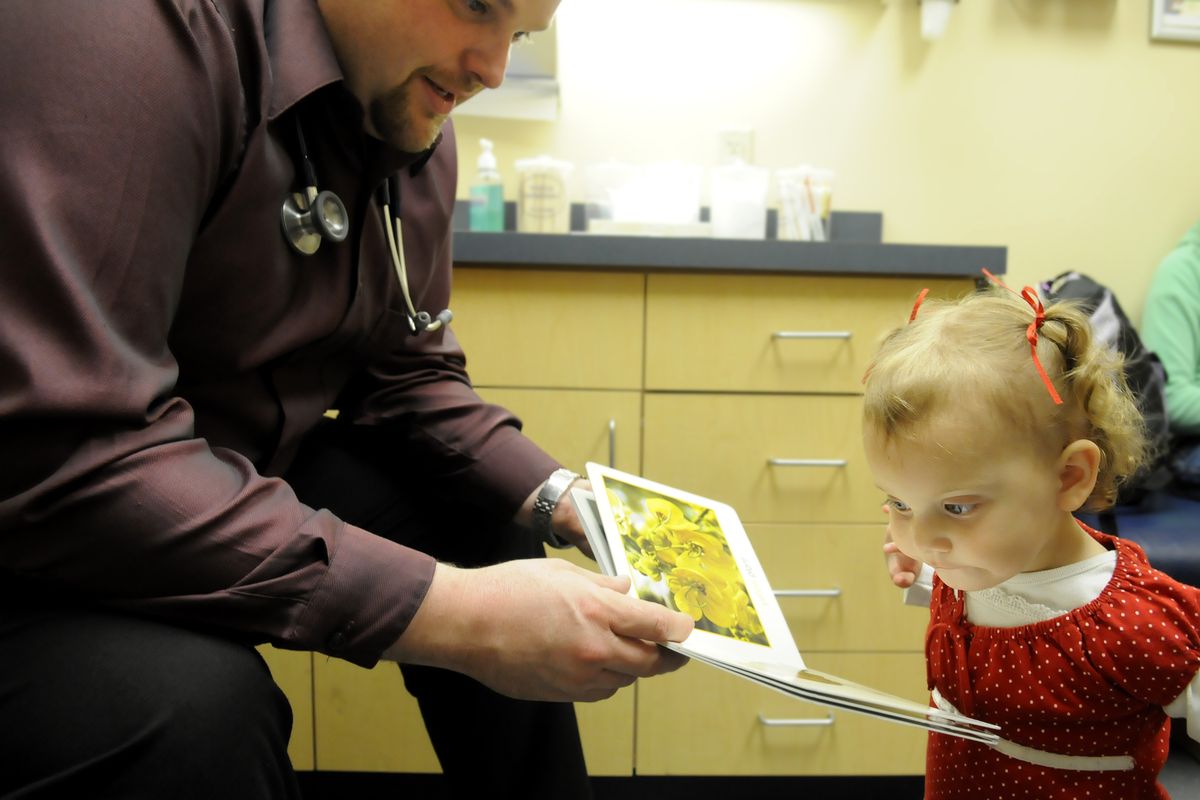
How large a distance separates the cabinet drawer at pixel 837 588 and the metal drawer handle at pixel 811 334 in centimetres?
30

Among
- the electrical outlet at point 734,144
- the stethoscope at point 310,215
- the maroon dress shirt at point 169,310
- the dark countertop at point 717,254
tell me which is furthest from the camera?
the electrical outlet at point 734,144

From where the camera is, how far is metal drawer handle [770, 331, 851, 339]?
4.44ft

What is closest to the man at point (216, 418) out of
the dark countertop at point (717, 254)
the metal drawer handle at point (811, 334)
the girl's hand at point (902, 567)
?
the girl's hand at point (902, 567)

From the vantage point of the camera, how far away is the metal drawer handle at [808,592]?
138 centimetres

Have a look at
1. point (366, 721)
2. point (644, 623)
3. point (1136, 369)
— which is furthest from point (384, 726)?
point (1136, 369)

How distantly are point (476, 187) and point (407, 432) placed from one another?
2.79ft

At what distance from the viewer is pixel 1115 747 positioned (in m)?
0.71

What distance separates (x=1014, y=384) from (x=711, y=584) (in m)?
0.30

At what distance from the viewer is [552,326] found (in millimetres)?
1351

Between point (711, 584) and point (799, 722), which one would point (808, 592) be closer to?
point (799, 722)

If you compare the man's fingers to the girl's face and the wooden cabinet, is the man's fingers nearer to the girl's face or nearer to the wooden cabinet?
the girl's face

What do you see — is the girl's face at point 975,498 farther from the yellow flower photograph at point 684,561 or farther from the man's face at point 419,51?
the man's face at point 419,51

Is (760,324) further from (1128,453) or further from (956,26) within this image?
(956,26)

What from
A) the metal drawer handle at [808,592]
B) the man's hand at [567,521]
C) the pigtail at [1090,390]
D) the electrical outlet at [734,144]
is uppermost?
the electrical outlet at [734,144]
